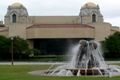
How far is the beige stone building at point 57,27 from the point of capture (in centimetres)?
9694

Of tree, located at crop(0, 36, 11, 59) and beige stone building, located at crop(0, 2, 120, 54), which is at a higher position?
beige stone building, located at crop(0, 2, 120, 54)

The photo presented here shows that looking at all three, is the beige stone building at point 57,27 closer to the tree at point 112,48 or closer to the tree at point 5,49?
the tree at point 112,48

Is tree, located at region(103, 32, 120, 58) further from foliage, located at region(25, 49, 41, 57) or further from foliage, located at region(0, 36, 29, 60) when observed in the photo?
foliage, located at region(0, 36, 29, 60)

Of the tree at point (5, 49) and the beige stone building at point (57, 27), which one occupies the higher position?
the beige stone building at point (57, 27)

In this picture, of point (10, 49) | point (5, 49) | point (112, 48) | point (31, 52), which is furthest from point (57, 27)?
point (5, 49)

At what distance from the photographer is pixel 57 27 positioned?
97.1m

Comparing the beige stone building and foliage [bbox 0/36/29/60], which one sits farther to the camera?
the beige stone building

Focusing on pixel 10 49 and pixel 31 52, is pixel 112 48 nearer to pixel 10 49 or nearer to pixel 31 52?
pixel 31 52

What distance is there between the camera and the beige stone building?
3816 inches

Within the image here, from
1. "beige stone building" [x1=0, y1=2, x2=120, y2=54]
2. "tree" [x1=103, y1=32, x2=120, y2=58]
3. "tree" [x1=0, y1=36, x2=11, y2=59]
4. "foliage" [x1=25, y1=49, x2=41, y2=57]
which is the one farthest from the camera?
"beige stone building" [x1=0, y1=2, x2=120, y2=54]

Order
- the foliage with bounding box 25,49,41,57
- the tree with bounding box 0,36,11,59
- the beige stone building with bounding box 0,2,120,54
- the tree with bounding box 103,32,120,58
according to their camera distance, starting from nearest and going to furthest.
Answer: the tree with bounding box 0,36,11,59 < the tree with bounding box 103,32,120,58 < the foliage with bounding box 25,49,41,57 < the beige stone building with bounding box 0,2,120,54

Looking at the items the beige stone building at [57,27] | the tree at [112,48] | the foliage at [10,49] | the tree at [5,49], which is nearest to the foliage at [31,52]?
the foliage at [10,49]

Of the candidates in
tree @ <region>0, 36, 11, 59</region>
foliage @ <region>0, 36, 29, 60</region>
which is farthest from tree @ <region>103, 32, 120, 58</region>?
tree @ <region>0, 36, 11, 59</region>

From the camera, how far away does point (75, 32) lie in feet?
318
